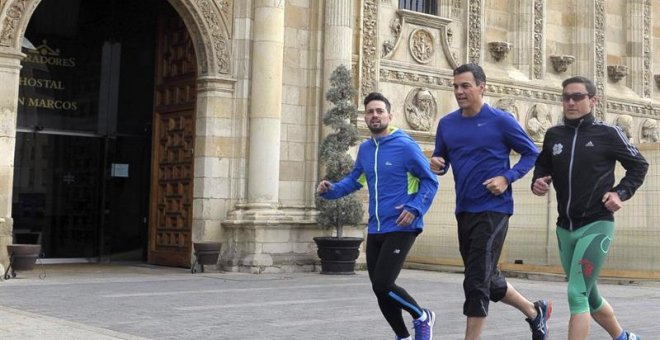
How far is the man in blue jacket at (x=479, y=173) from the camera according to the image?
6426 mm

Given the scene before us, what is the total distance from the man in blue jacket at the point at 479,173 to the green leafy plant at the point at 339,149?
31.6 feet

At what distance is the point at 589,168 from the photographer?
6.36m

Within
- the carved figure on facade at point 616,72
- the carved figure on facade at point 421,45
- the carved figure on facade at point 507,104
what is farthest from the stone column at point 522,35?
the carved figure on facade at point 616,72

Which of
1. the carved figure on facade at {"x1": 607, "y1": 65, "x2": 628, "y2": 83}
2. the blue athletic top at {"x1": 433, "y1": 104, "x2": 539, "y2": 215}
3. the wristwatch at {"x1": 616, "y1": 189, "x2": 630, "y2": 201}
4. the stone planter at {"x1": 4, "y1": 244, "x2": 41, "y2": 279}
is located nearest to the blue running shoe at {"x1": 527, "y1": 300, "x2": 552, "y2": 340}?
the blue athletic top at {"x1": 433, "y1": 104, "x2": 539, "y2": 215}

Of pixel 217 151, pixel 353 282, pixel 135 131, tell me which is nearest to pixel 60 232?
pixel 135 131

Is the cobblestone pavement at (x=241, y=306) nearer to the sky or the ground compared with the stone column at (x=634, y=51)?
nearer to the ground

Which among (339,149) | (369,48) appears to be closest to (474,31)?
(369,48)

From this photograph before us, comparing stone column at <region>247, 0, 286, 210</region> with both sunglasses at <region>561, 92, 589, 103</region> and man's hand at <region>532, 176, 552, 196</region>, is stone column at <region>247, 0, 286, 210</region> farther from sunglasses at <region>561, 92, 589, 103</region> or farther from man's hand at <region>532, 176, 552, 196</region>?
sunglasses at <region>561, 92, 589, 103</region>

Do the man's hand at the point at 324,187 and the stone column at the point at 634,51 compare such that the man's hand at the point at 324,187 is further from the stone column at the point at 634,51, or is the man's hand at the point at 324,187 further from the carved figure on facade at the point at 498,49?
the stone column at the point at 634,51

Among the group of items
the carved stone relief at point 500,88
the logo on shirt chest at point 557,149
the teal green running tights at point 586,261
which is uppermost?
the carved stone relief at point 500,88

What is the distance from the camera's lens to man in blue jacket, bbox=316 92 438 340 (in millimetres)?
6738

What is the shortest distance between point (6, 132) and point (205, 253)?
3926 mm

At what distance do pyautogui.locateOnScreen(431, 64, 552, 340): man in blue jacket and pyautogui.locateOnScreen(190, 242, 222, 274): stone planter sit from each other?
1000cm

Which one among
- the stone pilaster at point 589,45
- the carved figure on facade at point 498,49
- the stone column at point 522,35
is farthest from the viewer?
the stone pilaster at point 589,45
